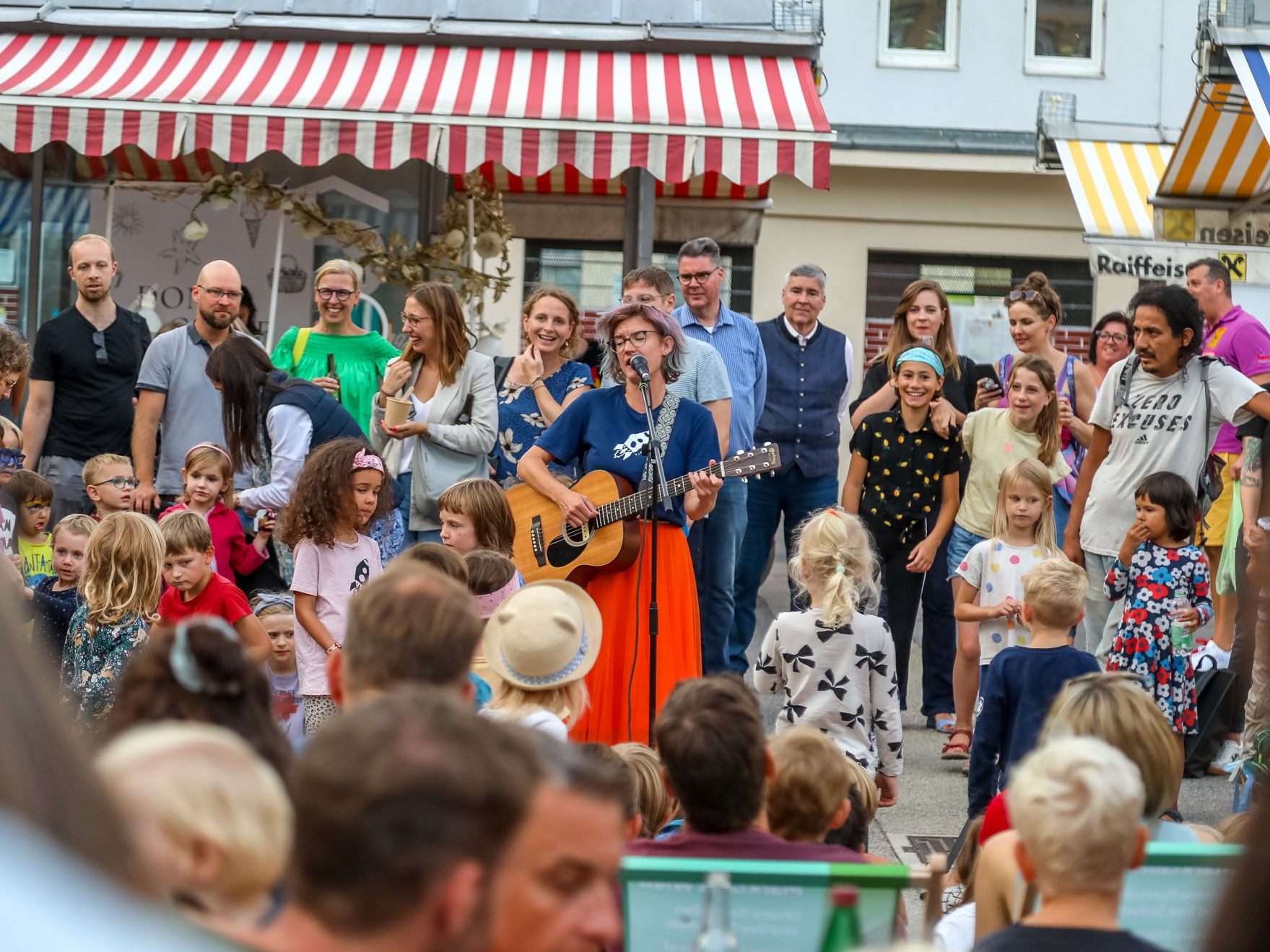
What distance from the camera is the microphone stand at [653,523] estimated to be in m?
5.80

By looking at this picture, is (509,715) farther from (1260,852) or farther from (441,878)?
(1260,852)

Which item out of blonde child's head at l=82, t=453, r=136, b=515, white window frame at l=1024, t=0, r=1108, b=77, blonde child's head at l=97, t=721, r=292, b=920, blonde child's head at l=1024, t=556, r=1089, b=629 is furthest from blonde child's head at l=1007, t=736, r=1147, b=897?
white window frame at l=1024, t=0, r=1108, b=77

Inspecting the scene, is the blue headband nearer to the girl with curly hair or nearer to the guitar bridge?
the guitar bridge

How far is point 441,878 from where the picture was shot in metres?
1.52

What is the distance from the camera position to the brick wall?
715 inches

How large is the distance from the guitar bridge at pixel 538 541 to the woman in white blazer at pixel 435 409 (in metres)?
0.56

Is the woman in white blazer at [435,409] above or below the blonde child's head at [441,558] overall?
above

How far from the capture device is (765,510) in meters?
7.68

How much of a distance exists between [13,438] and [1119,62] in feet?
47.9

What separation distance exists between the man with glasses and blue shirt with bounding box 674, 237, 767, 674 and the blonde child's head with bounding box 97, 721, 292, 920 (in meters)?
5.25

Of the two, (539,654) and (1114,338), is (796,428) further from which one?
(539,654)

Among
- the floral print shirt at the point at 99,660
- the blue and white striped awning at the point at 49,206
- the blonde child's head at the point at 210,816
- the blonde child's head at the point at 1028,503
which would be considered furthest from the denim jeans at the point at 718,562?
the blonde child's head at the point at 210,816

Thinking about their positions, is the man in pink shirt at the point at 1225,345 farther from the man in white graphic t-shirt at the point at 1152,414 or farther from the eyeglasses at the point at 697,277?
the eyeglasses at the point at 697,277

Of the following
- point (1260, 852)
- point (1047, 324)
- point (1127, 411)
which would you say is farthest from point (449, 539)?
point (1260, 852)
